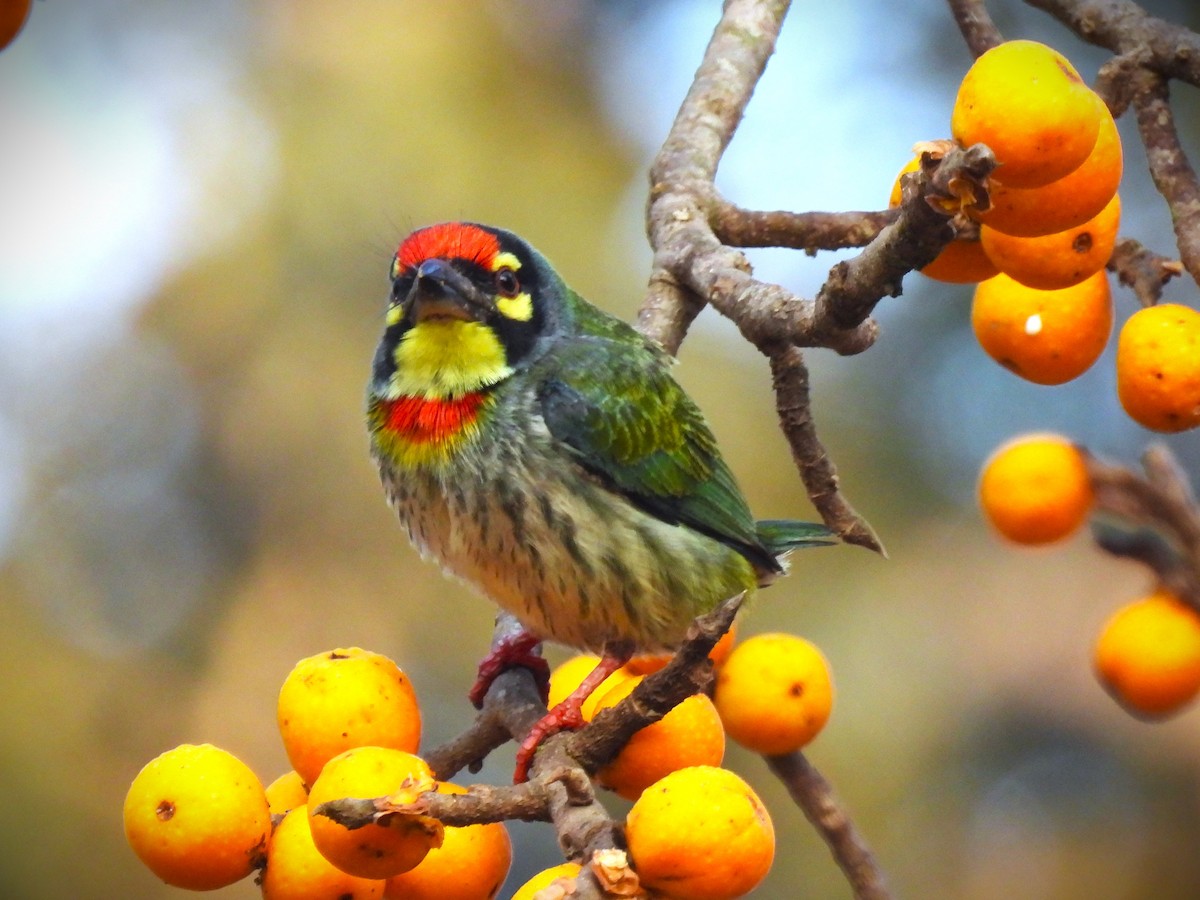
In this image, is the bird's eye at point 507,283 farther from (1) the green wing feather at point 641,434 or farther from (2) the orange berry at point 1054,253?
(2) the orange berry at point 1054,253

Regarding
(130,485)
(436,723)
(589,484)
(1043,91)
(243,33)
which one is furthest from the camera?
(243,33)

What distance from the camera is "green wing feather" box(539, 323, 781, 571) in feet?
9.09

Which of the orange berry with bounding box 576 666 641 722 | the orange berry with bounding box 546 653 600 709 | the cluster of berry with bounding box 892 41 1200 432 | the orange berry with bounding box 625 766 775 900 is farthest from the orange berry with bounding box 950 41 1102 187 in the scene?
the orange berry with bounding box 546 653 600 709

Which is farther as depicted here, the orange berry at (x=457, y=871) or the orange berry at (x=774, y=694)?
the orange berry at (x=774, y=694)

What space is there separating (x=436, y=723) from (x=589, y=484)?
110 inches

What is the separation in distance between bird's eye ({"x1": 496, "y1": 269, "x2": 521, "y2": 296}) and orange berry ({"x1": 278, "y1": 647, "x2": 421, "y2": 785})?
1.17m

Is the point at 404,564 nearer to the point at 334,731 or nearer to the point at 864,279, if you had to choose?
the point at 334,731

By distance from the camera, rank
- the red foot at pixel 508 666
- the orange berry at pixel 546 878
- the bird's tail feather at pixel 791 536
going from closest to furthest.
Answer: the orange berry at pixel 546 878 < the red foot at pixel 508 666 < the bird's tail feather at pixel 791 536

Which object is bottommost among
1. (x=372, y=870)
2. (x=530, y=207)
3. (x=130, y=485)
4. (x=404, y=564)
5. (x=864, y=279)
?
(x=372, y=870)

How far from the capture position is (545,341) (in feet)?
9.57

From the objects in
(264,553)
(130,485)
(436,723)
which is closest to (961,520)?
(436,723)

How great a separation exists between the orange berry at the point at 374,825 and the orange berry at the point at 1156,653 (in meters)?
1.30

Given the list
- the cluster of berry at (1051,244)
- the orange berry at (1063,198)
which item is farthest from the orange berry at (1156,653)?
the orange berry at (1063,198)

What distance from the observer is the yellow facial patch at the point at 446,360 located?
2.76 m
